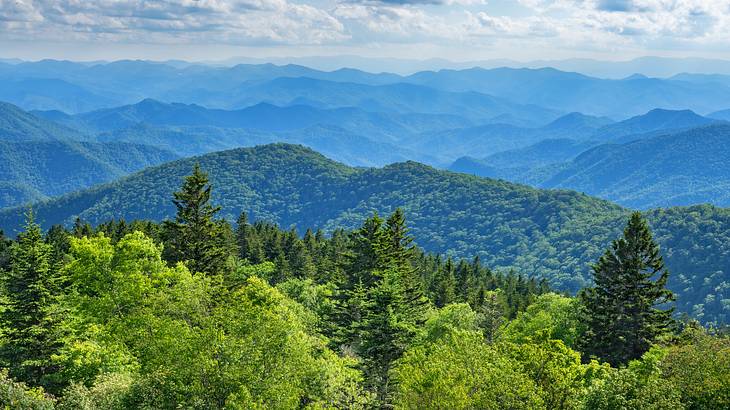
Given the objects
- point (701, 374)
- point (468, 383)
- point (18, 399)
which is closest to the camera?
point (18, 399)

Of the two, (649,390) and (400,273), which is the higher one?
(649,390)

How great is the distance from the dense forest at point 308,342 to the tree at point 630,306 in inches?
4.1

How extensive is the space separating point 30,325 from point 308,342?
15451mm

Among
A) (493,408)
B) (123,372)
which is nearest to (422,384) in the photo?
(493,408)

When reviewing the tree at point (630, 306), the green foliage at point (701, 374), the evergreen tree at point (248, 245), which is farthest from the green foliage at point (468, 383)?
the evergreen tree at point (248, 245)

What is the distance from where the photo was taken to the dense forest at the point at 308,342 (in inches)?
1121

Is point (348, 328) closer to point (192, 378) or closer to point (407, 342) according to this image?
point (407, 342)

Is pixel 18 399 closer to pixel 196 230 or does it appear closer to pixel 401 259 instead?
pixel 196 230

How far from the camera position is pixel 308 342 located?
1409 inches

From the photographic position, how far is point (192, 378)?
29359 mm

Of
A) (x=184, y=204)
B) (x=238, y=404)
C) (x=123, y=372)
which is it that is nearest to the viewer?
(x=238, y=404)

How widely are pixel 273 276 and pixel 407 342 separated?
40957 mm

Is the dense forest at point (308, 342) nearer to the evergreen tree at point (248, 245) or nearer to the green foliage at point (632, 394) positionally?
the green foliage at point (632, 394)

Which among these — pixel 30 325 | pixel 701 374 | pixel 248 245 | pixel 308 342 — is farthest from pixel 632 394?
pixel 248 245
